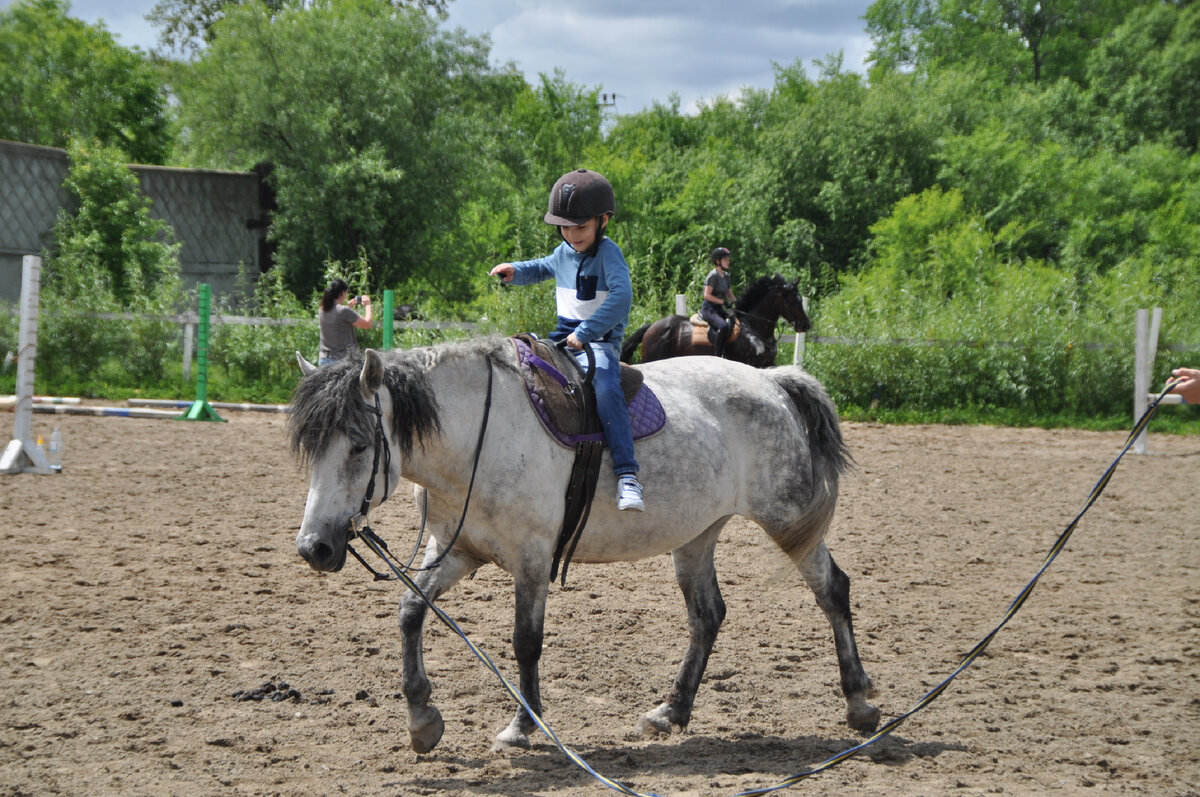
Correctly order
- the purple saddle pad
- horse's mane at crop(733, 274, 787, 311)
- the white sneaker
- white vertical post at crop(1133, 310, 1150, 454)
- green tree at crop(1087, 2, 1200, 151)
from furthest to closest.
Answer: green tree at crop(1087, 2, 1200, 151) < horse's mane at crop(733, 274, 787, 311) < white vertical post at crop(1133, 310, 1150, 454) < the purple saddle pad < the white sneaker

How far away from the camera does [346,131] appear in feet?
78.1

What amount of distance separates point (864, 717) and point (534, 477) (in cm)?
186

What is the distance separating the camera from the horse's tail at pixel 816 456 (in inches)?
178

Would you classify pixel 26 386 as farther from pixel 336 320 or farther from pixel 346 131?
pixel 346 131

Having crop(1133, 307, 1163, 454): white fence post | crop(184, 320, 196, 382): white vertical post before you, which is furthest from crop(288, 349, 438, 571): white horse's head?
crop(184, 320, 196, 382): white vertical post

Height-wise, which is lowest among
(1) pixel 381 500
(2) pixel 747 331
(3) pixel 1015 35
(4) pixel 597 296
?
(1) pixel 381 500

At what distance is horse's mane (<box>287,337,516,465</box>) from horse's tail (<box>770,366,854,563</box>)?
1714mm

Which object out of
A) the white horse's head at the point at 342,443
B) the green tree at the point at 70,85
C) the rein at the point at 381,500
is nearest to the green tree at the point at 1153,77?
the green tree at the point at 70,85

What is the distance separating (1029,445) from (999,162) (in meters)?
19.0

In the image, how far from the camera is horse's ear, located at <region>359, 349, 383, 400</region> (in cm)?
337

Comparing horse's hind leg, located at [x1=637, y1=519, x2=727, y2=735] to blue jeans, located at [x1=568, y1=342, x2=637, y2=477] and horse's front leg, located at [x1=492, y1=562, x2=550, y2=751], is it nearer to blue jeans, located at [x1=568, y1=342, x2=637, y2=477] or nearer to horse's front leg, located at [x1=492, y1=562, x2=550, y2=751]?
horse's front leg, located at [x1=492, y1=562, x2=550, y2=751]

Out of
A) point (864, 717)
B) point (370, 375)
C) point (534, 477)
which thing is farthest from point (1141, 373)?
point (370, 375)

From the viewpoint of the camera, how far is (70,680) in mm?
4324

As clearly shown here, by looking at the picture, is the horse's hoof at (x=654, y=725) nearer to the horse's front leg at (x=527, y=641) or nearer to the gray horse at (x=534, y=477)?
the gray horse at (x=534, y=477)
